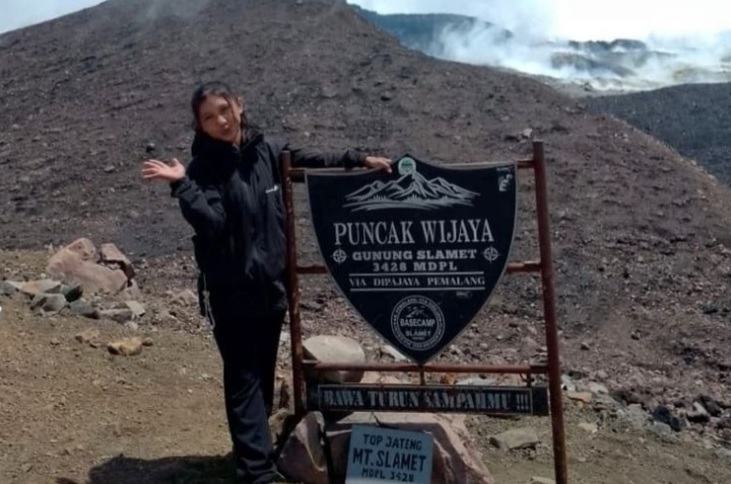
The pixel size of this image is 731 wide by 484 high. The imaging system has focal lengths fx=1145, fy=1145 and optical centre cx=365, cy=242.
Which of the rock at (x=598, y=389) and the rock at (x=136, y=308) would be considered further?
the rock at (x=136, y=308)

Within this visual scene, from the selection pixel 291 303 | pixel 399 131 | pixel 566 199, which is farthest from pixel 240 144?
pixel 399 131

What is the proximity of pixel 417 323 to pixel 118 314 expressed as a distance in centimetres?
276

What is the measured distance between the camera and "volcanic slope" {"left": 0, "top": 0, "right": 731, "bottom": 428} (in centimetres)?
922

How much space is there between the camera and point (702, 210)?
11734mm

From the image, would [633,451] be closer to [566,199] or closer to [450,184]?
[450,184]

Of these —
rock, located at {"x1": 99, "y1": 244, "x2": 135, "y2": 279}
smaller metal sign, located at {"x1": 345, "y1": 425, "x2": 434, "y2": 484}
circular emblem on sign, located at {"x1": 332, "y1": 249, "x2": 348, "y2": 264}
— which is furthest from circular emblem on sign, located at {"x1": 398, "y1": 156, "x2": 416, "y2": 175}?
rock, located at {"x1": 99, "y1": 244, "x2": 135, "y2": 279}

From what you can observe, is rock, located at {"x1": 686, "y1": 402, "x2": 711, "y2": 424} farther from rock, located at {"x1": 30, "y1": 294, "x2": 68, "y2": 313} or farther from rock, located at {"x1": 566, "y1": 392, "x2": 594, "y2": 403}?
rock, located at {"x1": 30, "y1": 294, "x2": 68, "y2": 313}

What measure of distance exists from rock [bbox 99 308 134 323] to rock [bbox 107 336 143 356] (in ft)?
1.97

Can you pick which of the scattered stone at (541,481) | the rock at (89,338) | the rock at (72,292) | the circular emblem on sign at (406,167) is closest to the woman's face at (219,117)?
the circular emblem on sign at (406,167)

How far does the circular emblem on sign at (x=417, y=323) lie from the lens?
14.4 ft

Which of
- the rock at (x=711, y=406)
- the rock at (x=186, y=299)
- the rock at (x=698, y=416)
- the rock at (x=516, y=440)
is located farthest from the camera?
the rock at (x=186, y=299)

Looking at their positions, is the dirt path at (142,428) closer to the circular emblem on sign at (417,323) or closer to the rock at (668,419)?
the rock at (668,419)

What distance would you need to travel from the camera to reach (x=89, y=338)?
5.95 metres

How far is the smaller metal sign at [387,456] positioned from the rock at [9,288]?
9.96 feet
